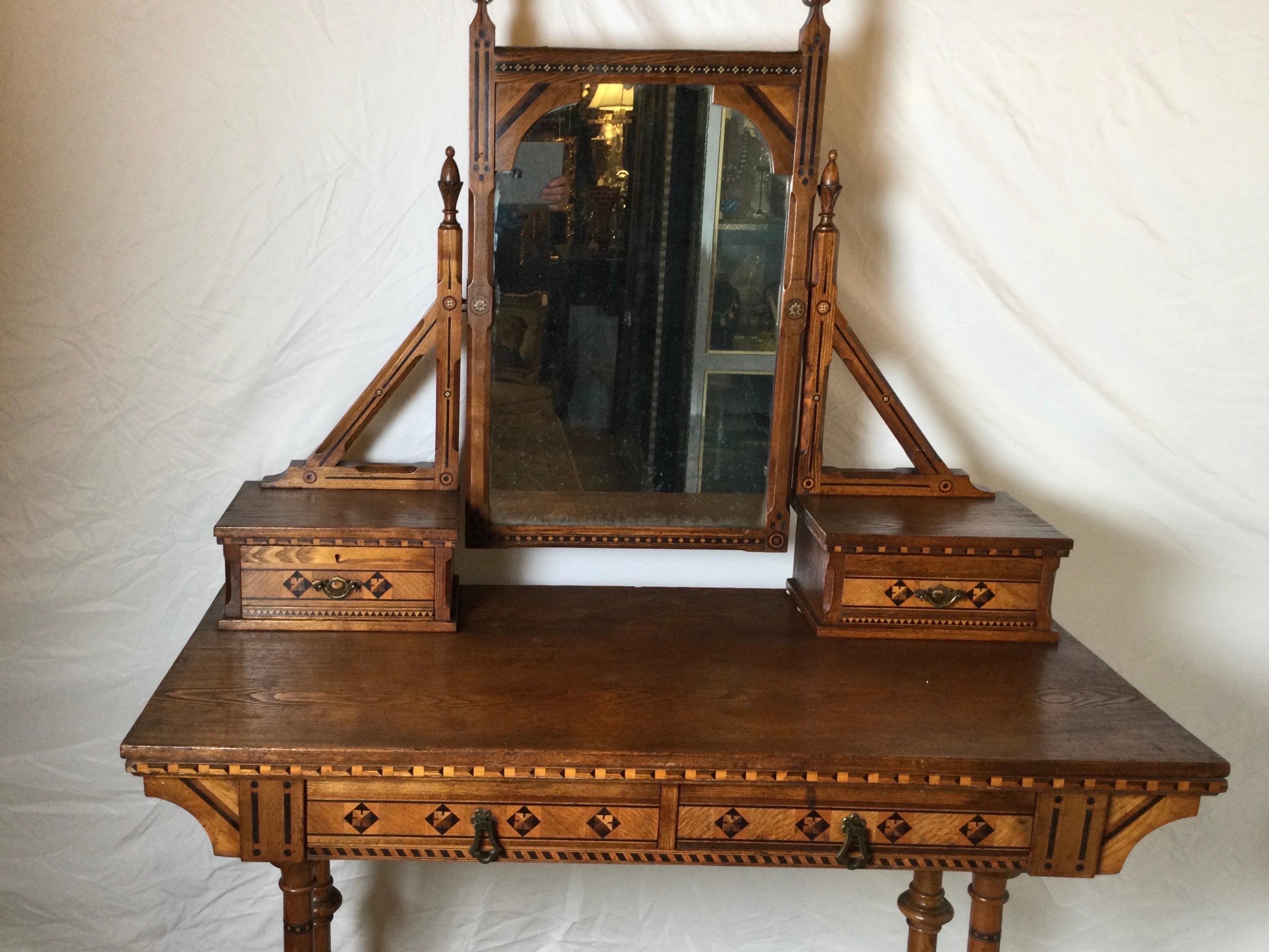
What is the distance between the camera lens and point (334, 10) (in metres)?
1.97

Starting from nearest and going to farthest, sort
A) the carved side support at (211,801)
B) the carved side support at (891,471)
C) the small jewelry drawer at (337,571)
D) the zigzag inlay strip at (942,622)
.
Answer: the carved side support at (211,801), the small jewelry drawer at (337,571), the zigzag inlay strip at (942,622), the carved side support at (891,471)

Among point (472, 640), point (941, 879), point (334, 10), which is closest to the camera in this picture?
point (472, 640)

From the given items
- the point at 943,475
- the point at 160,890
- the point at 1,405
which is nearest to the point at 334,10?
the point at 1,405

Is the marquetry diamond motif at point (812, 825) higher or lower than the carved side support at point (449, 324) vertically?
lower

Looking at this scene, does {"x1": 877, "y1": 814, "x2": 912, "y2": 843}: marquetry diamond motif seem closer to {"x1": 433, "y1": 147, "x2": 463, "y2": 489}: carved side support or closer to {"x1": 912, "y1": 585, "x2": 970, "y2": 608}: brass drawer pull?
{"x1": 912, "y1": 585, "x2": 970, "y2": 608}: brass drawer pull

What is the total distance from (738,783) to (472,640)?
49 centimetres

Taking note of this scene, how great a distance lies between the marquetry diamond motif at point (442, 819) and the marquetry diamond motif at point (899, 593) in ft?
2.39

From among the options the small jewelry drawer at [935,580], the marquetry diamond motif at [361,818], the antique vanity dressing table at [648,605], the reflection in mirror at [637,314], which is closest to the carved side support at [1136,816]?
the antique vanity dressing table at [648,605]

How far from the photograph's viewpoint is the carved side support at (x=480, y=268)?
6.05 feet

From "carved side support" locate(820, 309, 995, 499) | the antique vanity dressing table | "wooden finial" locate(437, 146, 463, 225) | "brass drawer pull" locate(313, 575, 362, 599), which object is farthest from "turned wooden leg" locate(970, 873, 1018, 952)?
"wooden finial" locate(437, 146, 463, 225)

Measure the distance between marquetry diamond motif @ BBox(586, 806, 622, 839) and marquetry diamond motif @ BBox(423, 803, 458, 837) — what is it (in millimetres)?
174

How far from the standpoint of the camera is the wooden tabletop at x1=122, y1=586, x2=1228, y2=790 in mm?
1543

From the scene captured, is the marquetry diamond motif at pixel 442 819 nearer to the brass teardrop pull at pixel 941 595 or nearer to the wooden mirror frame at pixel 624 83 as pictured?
the wooden mirror frame at pixel 624 83

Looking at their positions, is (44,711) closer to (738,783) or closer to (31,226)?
(31,226)
